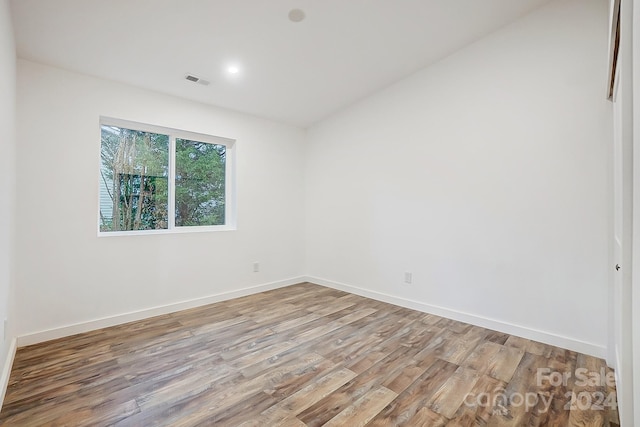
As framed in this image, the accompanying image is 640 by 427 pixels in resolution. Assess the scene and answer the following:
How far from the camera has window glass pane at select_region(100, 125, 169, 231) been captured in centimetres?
300

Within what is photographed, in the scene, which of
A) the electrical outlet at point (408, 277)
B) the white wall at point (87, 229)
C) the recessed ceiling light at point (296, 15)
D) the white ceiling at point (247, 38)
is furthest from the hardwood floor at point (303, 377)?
the recessed ceiling light at point (296, 15)

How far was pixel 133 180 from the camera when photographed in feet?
10.5

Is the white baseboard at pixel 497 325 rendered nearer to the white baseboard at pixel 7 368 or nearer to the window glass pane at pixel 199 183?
the window glass pane at pixel 199 183

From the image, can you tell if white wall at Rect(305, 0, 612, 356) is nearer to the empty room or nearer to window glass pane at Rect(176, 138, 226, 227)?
the empty room

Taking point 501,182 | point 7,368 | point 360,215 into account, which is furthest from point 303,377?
point 501,182

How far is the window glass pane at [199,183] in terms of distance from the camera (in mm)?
3539

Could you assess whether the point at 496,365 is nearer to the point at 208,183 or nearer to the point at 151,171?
the point at 208,183

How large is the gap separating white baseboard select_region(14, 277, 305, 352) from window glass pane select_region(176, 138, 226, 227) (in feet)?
3.07

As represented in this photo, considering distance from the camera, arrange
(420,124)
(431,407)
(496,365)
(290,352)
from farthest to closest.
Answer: (420,124) → (290,352) → (496,365) → (431,407)

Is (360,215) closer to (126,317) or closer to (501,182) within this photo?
(501,182)

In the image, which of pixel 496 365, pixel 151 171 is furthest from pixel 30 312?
pixel 496 365

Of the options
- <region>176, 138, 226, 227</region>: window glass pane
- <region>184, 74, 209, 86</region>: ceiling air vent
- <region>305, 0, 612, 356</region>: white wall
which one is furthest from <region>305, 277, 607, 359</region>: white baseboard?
<region>184, 74, 209, 86</region>: ceiling air vent

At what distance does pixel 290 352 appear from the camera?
239 centimetres

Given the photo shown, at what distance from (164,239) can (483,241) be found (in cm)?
337
